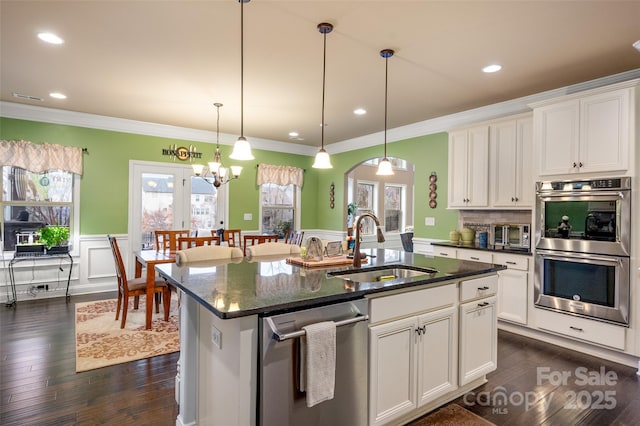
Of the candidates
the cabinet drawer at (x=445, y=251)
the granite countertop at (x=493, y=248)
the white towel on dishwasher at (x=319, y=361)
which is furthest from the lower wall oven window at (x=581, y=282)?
the white towel on dishwasher at (x=319, y=361)

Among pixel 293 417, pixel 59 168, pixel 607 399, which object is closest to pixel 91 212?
pixel 59 168

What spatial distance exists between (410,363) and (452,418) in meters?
0.58

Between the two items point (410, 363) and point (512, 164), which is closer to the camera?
point (410, 363)

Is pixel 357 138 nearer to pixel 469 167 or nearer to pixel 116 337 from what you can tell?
pixel 469 167

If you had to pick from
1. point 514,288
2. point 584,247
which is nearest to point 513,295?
point 514,288

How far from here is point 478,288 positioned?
2.43 metres

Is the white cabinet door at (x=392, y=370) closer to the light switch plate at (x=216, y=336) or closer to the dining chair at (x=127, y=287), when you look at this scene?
the light switch plate at (x=216, y=336)

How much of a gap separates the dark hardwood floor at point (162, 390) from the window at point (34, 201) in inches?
85.6

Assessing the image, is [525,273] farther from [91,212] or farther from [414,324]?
[91,212]

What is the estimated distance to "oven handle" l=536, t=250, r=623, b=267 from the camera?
3080 mm

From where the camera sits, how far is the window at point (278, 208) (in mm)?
6996

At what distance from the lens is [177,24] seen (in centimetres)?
263

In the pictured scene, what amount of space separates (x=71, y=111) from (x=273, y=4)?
13.9 feet

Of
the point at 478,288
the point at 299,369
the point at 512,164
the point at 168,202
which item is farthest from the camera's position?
the point at 168,202
